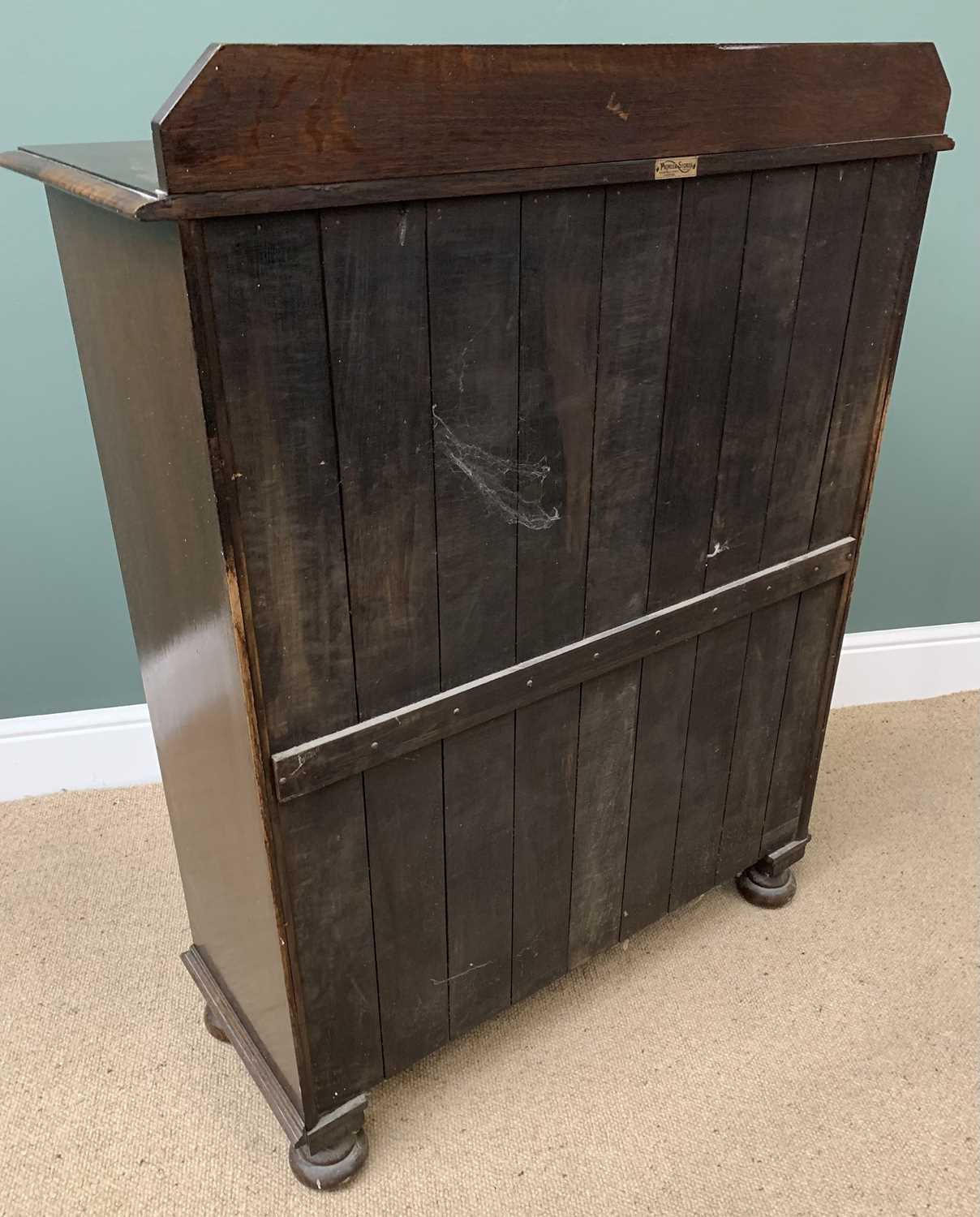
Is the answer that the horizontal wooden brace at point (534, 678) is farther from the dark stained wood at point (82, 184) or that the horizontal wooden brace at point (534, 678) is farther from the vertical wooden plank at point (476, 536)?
the dark stained wood at point (82, 184)

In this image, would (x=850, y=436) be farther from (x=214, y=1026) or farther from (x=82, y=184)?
(x=214, y=1026)

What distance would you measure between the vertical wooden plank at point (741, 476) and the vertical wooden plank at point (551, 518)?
218 millimetres

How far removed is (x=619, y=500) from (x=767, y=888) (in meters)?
0.89

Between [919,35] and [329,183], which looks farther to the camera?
[919,35]

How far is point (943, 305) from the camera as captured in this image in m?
1.89

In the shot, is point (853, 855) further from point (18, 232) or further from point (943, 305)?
point (18, 232)

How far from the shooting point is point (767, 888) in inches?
67.2

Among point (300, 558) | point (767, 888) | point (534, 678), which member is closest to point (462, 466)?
point (300, 558)

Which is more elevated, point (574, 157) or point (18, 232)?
point (574, 157)

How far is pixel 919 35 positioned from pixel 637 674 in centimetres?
123

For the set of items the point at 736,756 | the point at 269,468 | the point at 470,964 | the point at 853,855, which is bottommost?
the point at 853,855

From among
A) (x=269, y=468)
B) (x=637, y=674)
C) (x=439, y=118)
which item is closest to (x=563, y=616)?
(x=637, y=674)

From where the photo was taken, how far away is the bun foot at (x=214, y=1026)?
57.0 inches

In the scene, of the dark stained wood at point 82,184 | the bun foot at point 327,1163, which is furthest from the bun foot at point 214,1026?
the dark stained wood at point 82,184
